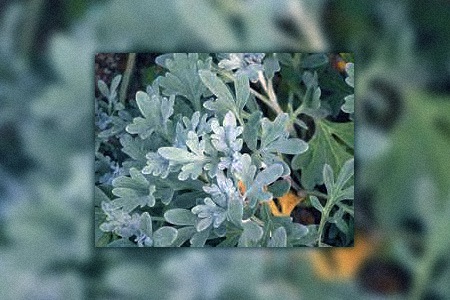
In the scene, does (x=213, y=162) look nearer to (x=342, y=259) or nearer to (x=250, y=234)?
(x=250, y=234)

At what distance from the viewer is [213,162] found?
1627 mm

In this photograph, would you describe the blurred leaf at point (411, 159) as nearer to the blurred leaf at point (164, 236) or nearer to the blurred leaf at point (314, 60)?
the blurred leaf at point (314, 60)

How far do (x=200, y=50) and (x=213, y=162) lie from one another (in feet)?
0.76

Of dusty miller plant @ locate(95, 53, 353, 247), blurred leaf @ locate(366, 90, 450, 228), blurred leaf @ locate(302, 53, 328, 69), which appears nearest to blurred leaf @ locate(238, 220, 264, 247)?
dusty miller plant @ locate(95, 53, 353, 247)

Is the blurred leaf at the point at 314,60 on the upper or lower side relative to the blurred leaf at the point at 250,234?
upper

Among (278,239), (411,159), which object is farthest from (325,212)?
(411,159)

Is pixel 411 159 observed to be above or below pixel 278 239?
above

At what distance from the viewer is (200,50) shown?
1622mm

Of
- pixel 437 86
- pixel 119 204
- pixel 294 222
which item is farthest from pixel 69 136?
pixel 437 86

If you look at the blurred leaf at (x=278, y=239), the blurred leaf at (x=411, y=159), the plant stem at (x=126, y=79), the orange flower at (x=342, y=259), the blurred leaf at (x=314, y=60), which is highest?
the blurred leaf at (x=314, y=60)

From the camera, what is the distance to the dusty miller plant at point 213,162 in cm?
162

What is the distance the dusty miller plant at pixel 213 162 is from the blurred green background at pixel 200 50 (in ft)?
0.10

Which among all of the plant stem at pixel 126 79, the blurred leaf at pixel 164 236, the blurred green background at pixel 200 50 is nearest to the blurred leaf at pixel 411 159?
the blurred green background at pixel 200 50

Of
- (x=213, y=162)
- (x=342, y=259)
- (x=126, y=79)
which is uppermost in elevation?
(x=126, y=79)
